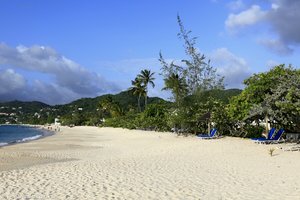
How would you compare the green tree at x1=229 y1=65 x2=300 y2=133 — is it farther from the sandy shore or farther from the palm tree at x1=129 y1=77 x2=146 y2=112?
the palm tree at x1=129 y1=77 x2=146 y2=112

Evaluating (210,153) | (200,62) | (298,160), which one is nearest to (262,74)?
(210,153)

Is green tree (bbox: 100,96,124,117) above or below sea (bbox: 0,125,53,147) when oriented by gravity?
above

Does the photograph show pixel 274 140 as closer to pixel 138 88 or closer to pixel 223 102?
pixel 223 102

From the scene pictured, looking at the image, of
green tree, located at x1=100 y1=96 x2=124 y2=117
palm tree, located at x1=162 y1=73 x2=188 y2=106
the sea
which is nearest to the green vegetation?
palm tree, located at x1=162 y1=73 x2=188 y2=106

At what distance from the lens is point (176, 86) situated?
34.1 metres

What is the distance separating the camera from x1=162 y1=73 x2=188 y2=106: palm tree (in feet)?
112

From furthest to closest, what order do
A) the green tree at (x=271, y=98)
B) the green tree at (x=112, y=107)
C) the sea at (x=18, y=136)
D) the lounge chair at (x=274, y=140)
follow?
the green tree at (x=112, y=107)
the sea at (x=18, y=136)
the lounge chair at (x=274, y=140)
the green tree at (x=271, y=98)

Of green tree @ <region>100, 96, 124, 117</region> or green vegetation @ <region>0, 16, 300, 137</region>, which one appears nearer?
green vegetation @ <region>0, 16, 300, 137</region>

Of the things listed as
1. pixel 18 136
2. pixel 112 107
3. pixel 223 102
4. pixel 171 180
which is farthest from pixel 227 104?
pixel 112 107

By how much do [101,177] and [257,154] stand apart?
8.25 meters

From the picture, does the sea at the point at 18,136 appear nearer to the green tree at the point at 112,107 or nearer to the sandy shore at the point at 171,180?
the green tree at the point at 112,107

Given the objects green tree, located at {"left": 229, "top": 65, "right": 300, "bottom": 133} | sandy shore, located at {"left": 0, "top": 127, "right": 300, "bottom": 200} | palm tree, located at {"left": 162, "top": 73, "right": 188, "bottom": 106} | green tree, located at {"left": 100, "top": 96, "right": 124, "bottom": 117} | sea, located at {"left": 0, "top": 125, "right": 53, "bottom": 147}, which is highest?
green tree, located at {"left": 100, "top": 96, "right": 124, "bottom": 117}

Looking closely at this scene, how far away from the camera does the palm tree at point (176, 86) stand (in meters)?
34.1

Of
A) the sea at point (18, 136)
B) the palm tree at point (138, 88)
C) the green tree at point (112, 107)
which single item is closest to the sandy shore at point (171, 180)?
the sea at point (18, 136)
